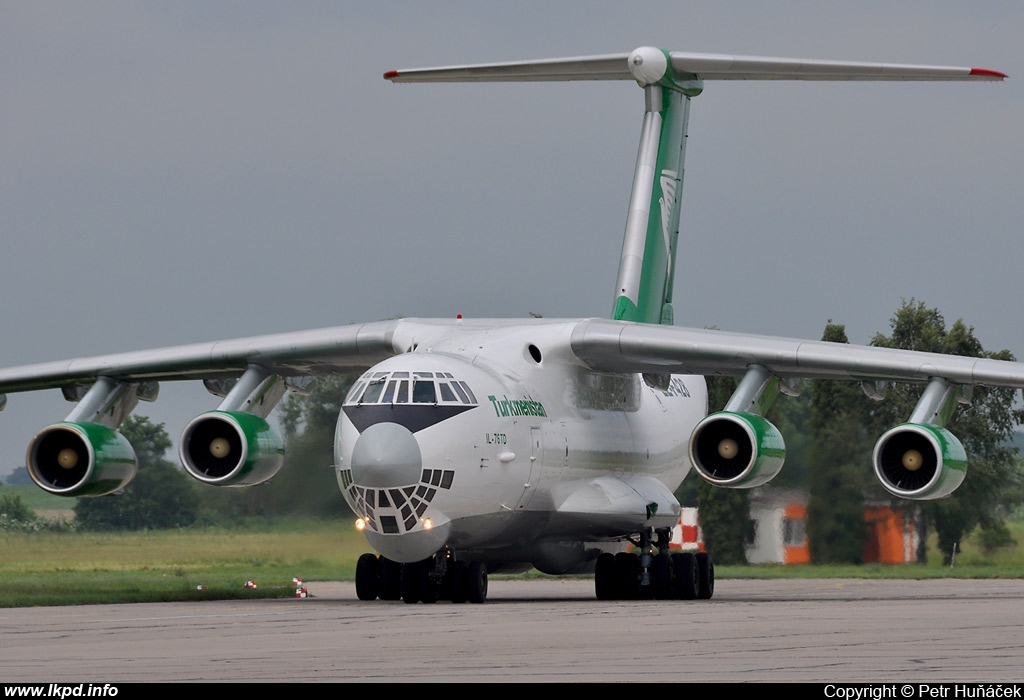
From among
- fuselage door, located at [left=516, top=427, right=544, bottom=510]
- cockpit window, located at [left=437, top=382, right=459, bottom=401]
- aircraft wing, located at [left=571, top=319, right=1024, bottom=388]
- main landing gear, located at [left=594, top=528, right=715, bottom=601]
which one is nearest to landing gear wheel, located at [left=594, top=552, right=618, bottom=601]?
main landing gear, located at [left=594, top=528, right=715, bottom=601]

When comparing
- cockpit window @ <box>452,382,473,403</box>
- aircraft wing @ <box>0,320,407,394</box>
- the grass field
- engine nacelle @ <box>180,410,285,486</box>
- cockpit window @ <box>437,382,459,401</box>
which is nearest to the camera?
cockpit window @ <box>437,382,459,401</box>

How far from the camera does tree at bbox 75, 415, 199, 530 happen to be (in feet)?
66.7

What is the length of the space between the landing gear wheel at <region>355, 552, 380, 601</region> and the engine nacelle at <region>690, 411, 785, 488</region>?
331 cm

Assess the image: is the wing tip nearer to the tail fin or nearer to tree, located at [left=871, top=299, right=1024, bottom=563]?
the tail fin

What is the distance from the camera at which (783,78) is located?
19.0 metres

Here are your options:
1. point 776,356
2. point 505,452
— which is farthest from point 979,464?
point 505,452

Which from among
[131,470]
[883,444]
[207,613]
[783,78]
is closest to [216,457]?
[131,470]

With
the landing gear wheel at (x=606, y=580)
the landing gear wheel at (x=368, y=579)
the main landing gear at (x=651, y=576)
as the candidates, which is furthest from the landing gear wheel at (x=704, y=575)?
the landing gear wheel at (x=368, y=579)

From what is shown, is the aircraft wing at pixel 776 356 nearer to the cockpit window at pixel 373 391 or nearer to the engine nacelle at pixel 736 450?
the engine nacelle at pixel 736 450

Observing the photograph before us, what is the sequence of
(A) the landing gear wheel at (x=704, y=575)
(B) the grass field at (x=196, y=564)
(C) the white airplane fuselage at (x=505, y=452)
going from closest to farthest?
(C) the white airplane fuselage at (x=505, y=452) → (A) the landing gear wheel at (x=704, y=575) → (B) the grass field at (x=196, y=564)

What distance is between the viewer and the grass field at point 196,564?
17.8 meters

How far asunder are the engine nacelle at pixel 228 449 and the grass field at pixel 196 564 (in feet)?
3.97
